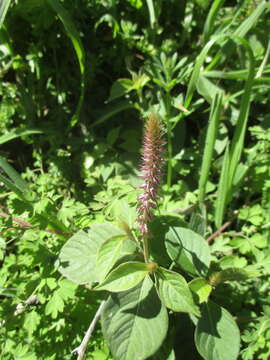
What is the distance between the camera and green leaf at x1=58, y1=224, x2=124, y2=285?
1.54m

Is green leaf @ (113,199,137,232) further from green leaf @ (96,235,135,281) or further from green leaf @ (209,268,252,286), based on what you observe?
green leaf @ (209,268,252,286)

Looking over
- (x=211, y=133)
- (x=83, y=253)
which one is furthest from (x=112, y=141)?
(x=83, y=253)

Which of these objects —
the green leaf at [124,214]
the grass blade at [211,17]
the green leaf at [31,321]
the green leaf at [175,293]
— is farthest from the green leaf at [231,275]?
the grass blade at [211,17]

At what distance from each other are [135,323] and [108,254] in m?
0.29

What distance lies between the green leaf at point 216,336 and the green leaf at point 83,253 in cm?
49

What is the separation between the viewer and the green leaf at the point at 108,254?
143cm

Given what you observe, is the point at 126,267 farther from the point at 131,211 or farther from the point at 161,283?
the point at 131,211

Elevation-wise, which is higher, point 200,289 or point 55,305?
point 55,305

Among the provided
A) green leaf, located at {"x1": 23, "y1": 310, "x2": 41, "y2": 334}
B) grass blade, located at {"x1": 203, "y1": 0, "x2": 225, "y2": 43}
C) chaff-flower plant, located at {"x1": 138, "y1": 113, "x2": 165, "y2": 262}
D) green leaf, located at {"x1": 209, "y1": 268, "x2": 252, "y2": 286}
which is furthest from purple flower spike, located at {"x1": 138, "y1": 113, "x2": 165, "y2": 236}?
grass blade, located at {"x1": 203, "y1": 0, "x2": 225, "y2": 43}

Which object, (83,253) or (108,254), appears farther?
(83,253)

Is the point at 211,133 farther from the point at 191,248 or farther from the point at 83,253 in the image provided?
the point at 83,253

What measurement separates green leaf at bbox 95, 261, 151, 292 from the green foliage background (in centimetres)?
26

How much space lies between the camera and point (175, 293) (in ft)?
4.51

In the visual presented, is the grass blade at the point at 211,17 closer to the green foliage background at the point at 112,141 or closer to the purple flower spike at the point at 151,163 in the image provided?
the green foliage background at the point at 112,141
